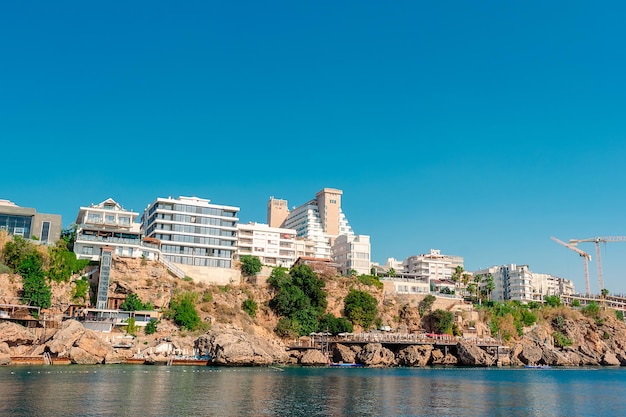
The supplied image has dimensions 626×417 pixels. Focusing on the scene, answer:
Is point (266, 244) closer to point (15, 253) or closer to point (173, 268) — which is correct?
point (173, 268)

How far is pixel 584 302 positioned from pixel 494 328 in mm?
66572

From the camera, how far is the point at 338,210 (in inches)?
5842

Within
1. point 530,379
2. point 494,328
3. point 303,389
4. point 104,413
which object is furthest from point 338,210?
point 104,413

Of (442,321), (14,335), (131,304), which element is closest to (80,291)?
(131,304)

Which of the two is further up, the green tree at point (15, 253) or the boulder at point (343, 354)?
the green tree at point (15, 253)

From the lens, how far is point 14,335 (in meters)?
64.5

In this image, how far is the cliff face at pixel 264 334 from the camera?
2660 inches

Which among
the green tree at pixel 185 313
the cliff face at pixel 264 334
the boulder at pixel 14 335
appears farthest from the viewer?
the green tree at pixel 185 313

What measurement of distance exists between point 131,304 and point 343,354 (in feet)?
105

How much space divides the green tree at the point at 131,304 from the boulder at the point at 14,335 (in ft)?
38.6

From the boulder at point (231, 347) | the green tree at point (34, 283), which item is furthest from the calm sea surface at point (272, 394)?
the green tree at point (34, 283)

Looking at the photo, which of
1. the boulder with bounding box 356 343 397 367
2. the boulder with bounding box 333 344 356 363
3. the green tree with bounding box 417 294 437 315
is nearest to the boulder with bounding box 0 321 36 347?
the boulder with bounding box 333 344 356 363

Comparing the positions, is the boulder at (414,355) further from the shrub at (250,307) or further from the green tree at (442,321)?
the shrub at (250,307)

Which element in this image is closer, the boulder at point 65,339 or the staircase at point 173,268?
the boulder at point 65,339
